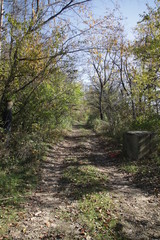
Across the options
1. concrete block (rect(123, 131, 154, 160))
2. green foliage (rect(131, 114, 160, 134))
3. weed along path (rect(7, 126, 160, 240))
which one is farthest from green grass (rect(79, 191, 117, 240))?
green foliage (rect(131, 114, 160, 134))

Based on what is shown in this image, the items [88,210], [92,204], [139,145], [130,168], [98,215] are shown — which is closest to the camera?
[98,215]

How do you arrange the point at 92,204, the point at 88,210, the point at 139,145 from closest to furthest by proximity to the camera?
the point at 88,210, the point at 92,204, the point at 139,145

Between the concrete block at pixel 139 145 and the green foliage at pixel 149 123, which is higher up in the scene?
the green foliage at pixel 149 123

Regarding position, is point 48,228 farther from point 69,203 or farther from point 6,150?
point 6,150

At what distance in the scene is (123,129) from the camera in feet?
41.6

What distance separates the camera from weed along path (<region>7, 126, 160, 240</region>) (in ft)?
11.3

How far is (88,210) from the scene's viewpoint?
4188 mm

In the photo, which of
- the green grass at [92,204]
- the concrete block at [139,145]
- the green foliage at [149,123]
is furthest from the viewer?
the green foliage at [149,123]

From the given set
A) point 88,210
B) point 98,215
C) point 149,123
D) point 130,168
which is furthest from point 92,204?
point 149,123

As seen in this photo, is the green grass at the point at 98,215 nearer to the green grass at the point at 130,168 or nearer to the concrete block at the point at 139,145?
the green grass at the point at 130,168

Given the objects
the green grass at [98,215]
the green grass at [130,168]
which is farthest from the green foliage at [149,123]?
the green grass at [98,215]

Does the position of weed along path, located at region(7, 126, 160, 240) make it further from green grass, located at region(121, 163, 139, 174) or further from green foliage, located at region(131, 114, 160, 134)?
green foliage, located at region(131, 114, 160, 134)

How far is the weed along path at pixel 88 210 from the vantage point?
3.43 meters

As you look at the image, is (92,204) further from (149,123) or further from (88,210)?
(149,123)
